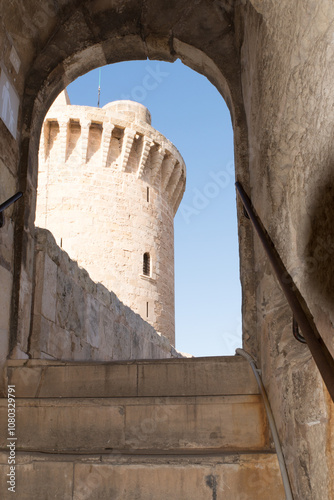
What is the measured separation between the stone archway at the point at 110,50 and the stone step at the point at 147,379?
Result: 69 cm

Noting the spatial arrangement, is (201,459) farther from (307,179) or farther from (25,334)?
(25,334)

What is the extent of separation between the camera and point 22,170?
11.6 feet

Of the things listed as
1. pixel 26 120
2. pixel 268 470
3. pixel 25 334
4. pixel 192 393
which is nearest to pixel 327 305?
pixel 268 470

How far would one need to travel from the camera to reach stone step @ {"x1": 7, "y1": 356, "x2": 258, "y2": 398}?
8.64 ft

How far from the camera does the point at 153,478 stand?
2.06m

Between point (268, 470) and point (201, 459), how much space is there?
0.92ft

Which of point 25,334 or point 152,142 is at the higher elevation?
point 152,142

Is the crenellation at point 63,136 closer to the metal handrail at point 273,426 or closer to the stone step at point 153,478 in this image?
the metal handrail at point 273,426

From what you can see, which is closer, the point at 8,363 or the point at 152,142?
the point at 8,363

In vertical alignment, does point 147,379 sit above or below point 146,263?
below

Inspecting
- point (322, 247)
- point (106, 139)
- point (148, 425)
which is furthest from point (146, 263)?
point (322, 247)

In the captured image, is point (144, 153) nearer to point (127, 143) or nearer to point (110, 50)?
point (127, 143)

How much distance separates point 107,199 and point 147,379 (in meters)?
12.3

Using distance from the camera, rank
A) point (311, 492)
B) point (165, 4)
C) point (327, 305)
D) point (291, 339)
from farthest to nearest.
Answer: point (165, 4), point (291, 339), point (311, 492), point (327, 305)
